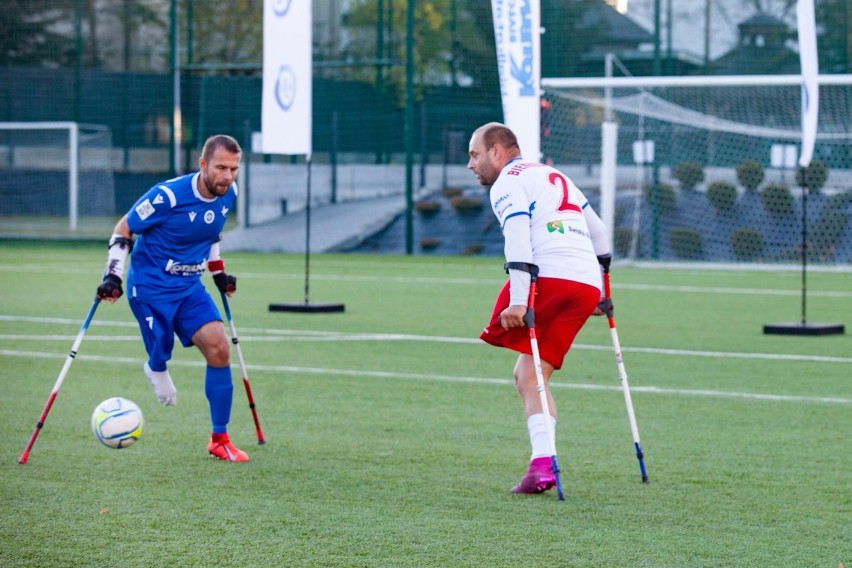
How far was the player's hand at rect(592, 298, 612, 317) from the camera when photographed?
730cm

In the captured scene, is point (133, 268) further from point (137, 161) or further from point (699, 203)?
point (137, 161)

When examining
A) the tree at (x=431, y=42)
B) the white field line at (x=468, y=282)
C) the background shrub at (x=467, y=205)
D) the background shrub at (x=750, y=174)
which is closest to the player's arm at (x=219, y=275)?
the white field line at (x=468, y=282)

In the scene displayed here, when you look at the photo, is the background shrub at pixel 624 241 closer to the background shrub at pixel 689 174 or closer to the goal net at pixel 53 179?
the background shrub at pixel 689 174

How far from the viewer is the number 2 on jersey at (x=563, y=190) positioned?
689 cm

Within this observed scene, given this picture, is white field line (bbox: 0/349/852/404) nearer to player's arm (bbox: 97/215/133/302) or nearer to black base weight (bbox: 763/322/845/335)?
player's arm (bbox: 97/215/133/302)

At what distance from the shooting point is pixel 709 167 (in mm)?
27969

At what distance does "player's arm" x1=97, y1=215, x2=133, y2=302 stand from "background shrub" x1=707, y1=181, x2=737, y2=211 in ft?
68.4

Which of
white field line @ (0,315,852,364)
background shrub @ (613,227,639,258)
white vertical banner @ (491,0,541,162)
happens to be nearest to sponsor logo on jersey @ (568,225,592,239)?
white field line @ (0,315,852,364)

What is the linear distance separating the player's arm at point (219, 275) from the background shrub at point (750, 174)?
20.4 m

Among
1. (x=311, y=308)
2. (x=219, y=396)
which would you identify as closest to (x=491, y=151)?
(x=219, y=396)

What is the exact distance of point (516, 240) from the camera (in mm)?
6598

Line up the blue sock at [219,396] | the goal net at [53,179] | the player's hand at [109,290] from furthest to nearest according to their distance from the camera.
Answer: the goal net at [53,179]
the blue sock at [219,396]
the player's hand at [109,290]

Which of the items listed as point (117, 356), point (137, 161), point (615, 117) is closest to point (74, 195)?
point (137, 161)

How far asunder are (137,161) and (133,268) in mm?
30497
